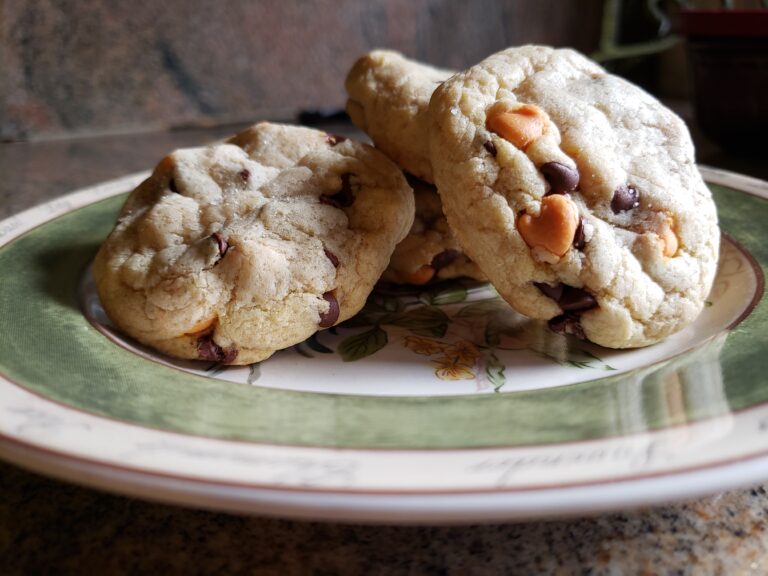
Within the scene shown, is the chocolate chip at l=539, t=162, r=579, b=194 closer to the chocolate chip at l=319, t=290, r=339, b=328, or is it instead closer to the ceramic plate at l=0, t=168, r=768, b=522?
the ceramic plate at l=0, t=168, r=768, b=522

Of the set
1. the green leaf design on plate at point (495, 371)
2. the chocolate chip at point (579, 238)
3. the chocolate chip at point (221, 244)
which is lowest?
the green leaf design on plate at point (495, 371)

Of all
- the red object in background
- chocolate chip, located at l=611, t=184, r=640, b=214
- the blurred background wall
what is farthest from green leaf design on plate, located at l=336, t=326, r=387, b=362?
the blurred background wall

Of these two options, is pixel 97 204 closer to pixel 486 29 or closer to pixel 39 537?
pixel 39 537

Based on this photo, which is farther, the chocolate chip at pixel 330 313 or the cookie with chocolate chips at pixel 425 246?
the cookie with chocolate chips at pixel 425 246

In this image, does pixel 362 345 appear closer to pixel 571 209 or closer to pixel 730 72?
pixel 571 209

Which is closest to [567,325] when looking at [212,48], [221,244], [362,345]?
[362,345]

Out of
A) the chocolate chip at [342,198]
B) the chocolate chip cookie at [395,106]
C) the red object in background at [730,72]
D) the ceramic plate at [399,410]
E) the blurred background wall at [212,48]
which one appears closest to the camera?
the ceramic plate at [399,410]

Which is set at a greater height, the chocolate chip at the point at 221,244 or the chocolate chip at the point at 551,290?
the chocolate chip at the point at 221,244

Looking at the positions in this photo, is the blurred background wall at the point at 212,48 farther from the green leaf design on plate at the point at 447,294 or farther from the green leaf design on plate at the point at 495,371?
the green leaf design on plate at the point at 495,371

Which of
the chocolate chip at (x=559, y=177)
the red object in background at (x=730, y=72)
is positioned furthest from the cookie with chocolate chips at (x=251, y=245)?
the red object in background at (x=730, y=72)
